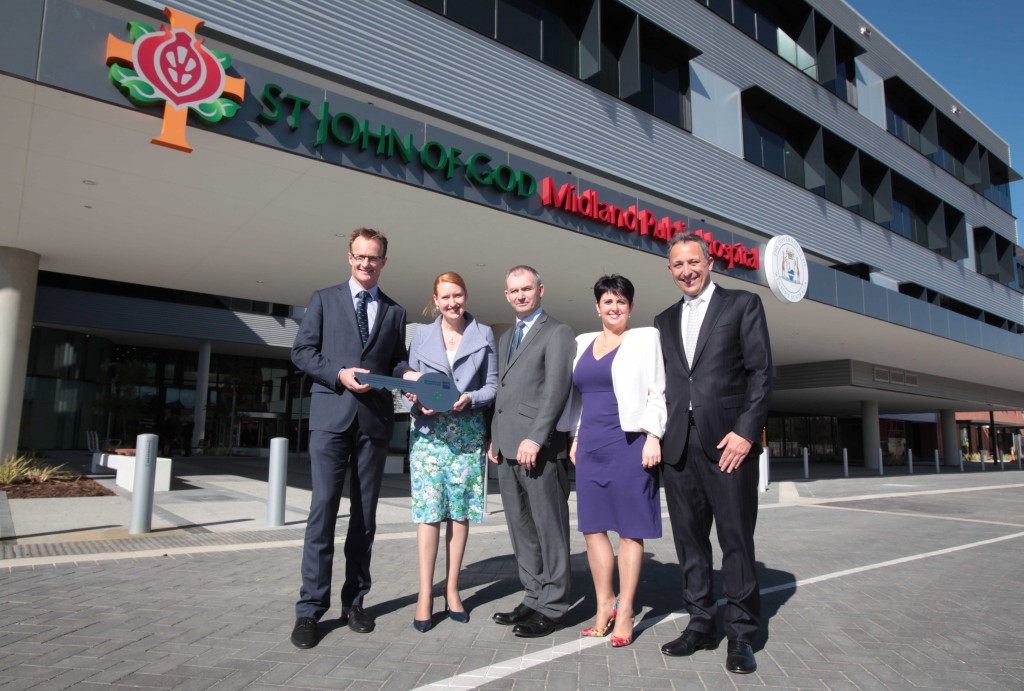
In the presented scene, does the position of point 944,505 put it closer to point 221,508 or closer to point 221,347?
point 221,508

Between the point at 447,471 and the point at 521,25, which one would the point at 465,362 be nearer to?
the point at 447,471

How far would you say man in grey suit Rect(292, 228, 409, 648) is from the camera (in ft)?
11.4

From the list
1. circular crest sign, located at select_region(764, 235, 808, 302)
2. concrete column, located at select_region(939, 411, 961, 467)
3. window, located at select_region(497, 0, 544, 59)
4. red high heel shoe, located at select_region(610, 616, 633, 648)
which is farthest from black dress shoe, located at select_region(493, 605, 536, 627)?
concrete column, located at select_region(939, 411, 961, 467)

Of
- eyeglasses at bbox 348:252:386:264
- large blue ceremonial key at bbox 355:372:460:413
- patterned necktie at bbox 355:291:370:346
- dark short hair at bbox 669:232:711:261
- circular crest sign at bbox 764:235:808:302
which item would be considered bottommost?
large blue ceremonial key at bbox 355:372:460:413

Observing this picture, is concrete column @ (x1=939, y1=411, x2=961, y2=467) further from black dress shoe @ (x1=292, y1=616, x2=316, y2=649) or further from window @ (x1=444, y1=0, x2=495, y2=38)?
black dress shoe @ (x1=292, y1=616, x2=316, y2=649)

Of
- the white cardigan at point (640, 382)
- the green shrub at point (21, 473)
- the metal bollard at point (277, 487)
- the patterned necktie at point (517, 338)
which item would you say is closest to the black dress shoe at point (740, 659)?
the white cardigan at point (640, 382)

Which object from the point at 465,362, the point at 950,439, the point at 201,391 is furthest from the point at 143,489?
the point at 950,439

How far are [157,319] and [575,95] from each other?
80.3 feet

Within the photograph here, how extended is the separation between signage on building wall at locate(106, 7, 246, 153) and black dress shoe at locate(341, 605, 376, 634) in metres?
5.71

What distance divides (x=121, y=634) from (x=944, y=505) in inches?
554

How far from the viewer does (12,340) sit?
11156mm

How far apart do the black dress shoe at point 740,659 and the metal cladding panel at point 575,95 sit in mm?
9048

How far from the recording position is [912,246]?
75.8 feet

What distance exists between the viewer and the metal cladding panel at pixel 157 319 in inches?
1065
